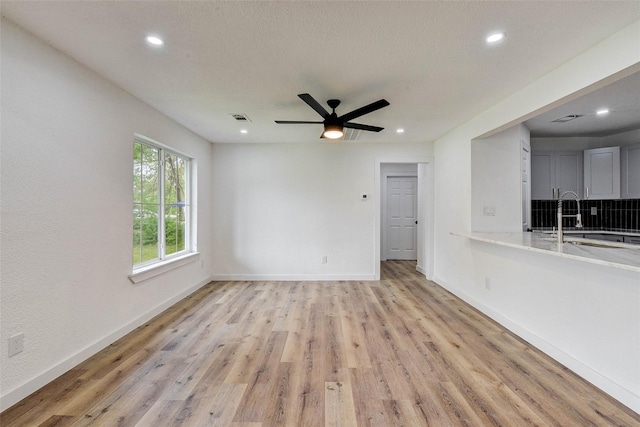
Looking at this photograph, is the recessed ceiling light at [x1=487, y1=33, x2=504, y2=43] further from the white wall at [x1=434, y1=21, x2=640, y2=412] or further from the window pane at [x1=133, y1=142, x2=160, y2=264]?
the window pane at [x1=133, y1=142, x2=160, y2=264]

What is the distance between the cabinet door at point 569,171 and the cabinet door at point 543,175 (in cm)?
8

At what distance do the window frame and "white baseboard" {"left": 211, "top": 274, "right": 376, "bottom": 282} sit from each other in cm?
80

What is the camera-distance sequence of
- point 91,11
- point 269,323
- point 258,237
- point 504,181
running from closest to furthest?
point 91,11 → point 269,323 → point 504,181 → point 258,237

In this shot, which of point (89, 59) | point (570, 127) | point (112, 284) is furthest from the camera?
point (570, 127)

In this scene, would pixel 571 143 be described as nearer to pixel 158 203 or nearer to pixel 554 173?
pixel 554 173

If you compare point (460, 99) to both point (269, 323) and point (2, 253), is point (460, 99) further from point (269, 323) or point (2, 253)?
point (2, 253)

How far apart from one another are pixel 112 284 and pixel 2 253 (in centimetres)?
98

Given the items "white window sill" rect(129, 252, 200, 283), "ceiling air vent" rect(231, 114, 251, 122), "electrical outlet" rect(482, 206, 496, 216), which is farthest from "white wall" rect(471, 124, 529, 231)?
"white window sill" rect(129, 252, 200, 283)

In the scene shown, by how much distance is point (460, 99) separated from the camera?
116 inches

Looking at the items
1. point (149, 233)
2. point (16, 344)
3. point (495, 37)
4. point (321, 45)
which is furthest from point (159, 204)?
point (495, 37)

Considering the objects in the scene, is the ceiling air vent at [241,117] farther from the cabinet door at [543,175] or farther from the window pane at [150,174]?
the cabinet door at [543,175]

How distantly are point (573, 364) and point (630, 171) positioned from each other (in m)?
3.62

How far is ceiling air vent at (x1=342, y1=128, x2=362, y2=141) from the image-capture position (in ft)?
13.4

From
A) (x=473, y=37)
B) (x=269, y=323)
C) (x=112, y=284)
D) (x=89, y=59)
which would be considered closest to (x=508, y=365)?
(x=269, y=323)
